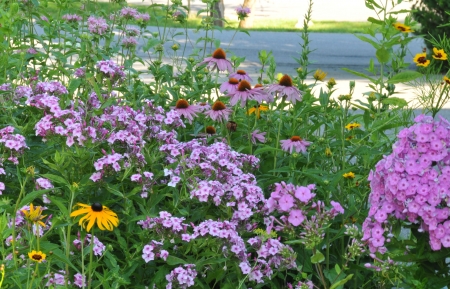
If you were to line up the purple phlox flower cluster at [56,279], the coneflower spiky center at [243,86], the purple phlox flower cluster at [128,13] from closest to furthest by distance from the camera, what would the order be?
the purple phlox flower cluster at [56,279]
the coneflower spiky center at [243,86]
the purple phlox flower cluster at [128,13]

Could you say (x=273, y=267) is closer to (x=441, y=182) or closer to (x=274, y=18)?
(x=441, y=182)

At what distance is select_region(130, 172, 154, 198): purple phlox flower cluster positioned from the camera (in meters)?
3.12

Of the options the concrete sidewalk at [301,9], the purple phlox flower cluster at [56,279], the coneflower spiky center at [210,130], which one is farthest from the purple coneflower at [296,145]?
the concrete sidewalk at [301,9]

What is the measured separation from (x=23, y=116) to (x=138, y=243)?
134cm

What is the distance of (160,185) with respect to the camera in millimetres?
3262

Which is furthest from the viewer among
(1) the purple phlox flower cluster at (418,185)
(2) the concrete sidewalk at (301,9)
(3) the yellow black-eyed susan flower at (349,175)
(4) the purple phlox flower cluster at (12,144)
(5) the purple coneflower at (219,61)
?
(2) the concrete sidewalk at (301,9)

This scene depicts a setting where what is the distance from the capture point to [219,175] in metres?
3.27

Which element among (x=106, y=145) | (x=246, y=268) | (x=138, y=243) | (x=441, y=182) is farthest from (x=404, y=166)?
(x=106, y=145)

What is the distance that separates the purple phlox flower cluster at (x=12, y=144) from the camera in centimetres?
316

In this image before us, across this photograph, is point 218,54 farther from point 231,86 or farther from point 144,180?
point 144,180

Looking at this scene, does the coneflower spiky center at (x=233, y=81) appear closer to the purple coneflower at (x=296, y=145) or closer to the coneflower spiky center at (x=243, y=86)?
the coneflower spiky center at (x=243, y=86)

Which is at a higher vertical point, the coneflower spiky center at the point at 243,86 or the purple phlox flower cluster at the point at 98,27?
the purple phlox flower cluster at the point at 98,27

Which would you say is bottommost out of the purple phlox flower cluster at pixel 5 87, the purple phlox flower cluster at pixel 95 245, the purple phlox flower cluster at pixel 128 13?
the purple phlox flower cluster at pixel 95 245

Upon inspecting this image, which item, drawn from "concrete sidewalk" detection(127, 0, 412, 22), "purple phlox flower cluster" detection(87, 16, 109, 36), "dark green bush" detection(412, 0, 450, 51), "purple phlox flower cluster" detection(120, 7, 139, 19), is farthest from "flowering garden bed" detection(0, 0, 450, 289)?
"concrete sidewalk" detection(127, 0, 412, 22)
